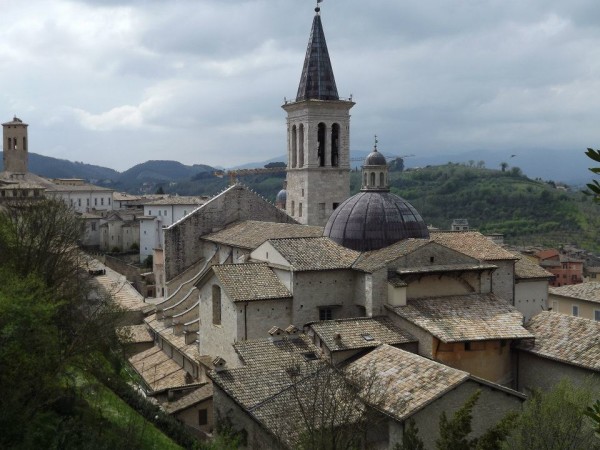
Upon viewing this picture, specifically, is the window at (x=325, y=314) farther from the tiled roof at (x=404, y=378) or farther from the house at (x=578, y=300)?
the house at (x=578, y=300)

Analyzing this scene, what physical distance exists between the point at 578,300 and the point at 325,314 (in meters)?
22.7

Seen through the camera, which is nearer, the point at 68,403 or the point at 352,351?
the point at 68,403

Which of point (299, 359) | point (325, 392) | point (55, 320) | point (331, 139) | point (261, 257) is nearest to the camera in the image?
point (325, 392)

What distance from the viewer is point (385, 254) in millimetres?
26219

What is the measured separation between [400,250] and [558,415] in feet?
36.0

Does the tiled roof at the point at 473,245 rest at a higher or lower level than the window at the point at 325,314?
higher

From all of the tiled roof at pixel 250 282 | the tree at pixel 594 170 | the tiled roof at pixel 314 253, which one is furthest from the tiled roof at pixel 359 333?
the tree at pixel 594 170

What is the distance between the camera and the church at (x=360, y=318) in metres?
19.6

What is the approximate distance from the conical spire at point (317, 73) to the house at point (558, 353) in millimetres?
19929

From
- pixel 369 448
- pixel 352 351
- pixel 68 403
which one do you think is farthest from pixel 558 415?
pixel 68 403

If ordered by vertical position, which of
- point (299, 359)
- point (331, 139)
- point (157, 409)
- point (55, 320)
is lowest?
point (157, 409)

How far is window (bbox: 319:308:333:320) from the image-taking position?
87.2ft

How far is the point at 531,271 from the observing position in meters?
33.0

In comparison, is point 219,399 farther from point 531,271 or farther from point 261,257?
point 531,271
